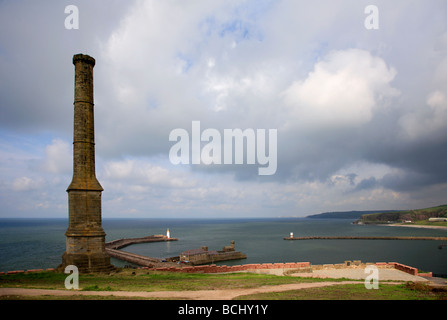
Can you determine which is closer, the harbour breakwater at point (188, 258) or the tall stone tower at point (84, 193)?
the tall stone tower at point (84, 193)

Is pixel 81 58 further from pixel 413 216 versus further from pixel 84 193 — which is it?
pixel 413 216

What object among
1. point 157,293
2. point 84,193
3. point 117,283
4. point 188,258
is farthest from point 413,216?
point 157,293

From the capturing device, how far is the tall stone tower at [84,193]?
62.3ft

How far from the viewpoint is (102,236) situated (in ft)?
65.0

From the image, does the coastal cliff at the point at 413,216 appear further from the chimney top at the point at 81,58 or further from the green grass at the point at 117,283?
the chimney top at the point at 81,58

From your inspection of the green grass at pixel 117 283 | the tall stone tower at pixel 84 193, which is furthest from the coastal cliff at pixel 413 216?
the tall stone tower at pixel 84 193

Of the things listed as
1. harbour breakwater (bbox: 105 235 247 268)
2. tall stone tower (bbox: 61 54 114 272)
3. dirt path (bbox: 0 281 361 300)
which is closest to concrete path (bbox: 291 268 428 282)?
dirt path (bbox: 0 281 361 300)

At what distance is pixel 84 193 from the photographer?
1925 centimetres

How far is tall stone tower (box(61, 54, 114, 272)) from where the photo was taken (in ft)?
62.3

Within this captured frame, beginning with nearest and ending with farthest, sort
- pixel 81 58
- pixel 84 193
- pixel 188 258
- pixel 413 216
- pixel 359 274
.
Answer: pixel 84 193
pixel 81 58
pixel 359 274
pixel 188 258
pixel 413 216
